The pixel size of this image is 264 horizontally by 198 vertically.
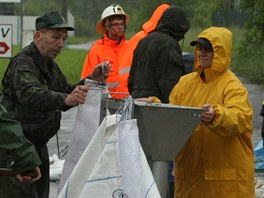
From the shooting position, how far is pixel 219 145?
636 centimetres

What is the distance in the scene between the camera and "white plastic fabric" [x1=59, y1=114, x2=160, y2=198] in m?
5.18

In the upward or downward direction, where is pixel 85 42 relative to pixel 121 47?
downward

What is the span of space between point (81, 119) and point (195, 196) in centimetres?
99

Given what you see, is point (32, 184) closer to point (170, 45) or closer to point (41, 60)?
point (41, 60)

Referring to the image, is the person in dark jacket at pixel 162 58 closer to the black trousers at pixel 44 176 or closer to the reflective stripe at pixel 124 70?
the reflective stripe at pixel 124 70

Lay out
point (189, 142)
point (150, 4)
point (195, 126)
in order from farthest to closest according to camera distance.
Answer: point (150, 4) < point (189, 142) < point (195, 126)

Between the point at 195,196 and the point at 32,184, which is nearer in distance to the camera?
the point at 195,196

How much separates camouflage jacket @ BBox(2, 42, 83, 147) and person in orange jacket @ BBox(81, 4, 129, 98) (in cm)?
217

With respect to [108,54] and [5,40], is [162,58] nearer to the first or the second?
[108,54]

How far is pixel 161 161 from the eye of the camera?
6180mm

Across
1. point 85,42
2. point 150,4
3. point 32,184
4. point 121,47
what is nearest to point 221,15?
point 85,42

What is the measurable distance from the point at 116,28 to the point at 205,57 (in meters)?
3.15

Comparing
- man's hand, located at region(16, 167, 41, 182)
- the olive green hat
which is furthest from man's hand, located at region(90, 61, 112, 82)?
man's hand, located at region(16, 167, 41, 182)

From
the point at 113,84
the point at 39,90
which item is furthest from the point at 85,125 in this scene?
the point at 113,84
